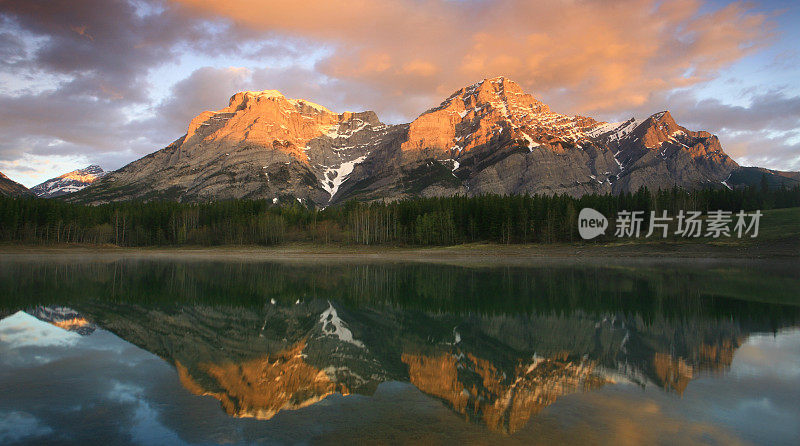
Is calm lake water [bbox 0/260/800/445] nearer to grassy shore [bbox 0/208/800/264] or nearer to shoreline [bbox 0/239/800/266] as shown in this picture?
shoreline [bbox 0/239/800/266]

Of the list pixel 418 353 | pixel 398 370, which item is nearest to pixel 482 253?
pixel 418 353

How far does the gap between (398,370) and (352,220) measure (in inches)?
4236

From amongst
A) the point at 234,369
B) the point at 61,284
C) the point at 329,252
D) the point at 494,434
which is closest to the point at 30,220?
the point at 329,252

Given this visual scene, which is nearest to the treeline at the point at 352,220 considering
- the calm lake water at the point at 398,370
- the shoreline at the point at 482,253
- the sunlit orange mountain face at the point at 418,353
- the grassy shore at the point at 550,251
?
the shoreline at the point at 482,253

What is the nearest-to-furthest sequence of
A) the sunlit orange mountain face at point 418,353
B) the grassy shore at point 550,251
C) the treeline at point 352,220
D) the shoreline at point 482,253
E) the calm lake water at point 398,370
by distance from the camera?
the calm lake water at point 398,370
the sunlit orange mountain face at point 418,353
the shoreline at point 482,253
the grassy shore at point 550,251
the treeline at point 352,220

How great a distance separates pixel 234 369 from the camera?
527 inches

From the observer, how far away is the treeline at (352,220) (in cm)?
9775

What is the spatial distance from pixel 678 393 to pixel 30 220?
407ft

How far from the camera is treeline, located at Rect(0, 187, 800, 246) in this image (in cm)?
9775

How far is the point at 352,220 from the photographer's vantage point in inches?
4734

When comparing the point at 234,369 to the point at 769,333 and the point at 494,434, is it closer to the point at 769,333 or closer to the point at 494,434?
the point at 494,434

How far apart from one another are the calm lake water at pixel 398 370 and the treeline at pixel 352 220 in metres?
71.8

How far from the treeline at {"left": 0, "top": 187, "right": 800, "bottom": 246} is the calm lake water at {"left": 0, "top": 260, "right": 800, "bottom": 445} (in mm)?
71806

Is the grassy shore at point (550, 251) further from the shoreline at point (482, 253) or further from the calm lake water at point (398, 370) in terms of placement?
the calm lake water at point (398, 370)
